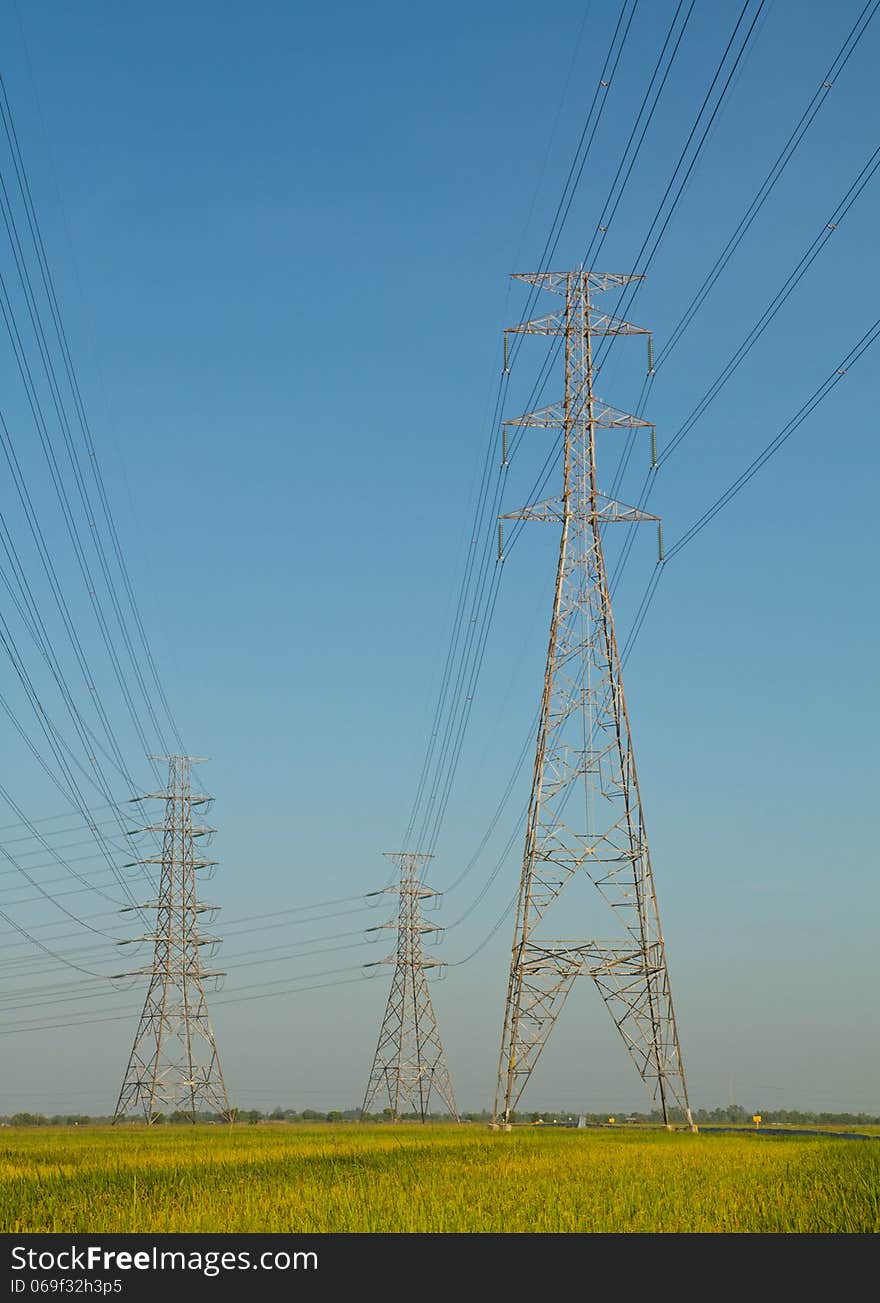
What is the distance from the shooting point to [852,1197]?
1805 cm

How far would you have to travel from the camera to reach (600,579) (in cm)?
4250

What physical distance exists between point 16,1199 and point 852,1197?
1154cm

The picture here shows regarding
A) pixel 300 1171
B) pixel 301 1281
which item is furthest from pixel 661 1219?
pixel 300 1171

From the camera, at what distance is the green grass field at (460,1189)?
15.1 meters

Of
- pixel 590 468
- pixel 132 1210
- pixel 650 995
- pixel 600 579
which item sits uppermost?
pixel 590 468

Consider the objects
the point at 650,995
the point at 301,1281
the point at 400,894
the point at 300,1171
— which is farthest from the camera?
the point at 400,894

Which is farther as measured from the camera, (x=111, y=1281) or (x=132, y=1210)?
(x=132, y=1210)

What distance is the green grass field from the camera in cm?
1507

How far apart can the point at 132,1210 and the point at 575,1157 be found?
13719 millimetres

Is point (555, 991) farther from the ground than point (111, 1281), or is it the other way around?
point (555, 991)

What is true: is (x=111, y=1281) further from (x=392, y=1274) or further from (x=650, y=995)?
(x=650, y=995)

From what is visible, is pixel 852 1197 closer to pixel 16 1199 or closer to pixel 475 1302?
pixel 475 1302

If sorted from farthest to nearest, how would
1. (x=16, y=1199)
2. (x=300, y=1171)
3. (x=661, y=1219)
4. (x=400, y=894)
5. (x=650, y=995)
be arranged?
(x=400, y=894) < (x=650, y=995) < (x=300, y=1171) < (x=16, y=1199) < (x=661, y=1219)

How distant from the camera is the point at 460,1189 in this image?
1916 centimetres
